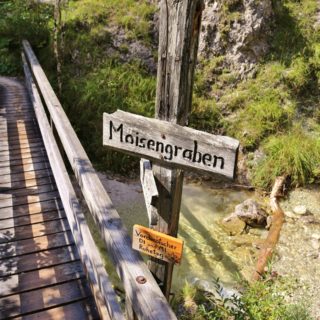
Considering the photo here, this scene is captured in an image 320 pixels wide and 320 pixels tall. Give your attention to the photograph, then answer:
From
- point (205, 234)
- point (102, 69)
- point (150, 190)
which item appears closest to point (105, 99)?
point (102, 69)

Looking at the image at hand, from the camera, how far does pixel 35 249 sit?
146 inches

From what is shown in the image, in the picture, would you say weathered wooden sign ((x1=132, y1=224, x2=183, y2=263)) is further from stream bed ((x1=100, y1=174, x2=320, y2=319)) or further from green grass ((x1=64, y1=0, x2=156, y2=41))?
green grass ((x1=64, y1=0, x2=156, y2=41))

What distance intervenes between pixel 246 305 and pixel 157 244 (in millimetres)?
2484

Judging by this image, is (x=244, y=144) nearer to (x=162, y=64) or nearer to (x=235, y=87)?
(x=235, y=87)

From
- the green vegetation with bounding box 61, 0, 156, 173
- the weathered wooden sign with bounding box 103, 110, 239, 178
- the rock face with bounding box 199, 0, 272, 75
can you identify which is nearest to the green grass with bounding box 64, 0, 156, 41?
the green vegetation with bounding box 61, 0, 156, 173

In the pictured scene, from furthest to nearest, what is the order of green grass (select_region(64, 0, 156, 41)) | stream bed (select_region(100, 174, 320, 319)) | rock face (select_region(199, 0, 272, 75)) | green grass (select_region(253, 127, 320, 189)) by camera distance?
green grass (select_region(64, 0, 156, 41))
rock face (select_region(199, 0, 272, 75))
green grass (select_region(253, 127, 320, 189))
stream bed (select_region(100, 174, 320, 319))

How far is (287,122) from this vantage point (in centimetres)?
902

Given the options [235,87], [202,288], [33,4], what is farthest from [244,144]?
[33,4]

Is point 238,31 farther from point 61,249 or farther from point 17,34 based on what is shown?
point 61,249

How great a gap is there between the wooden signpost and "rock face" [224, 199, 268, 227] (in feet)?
16.6

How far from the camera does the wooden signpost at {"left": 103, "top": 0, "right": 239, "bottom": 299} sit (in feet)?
6.06

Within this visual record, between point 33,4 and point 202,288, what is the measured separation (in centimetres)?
1182

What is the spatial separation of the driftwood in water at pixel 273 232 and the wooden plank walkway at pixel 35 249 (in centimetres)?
316

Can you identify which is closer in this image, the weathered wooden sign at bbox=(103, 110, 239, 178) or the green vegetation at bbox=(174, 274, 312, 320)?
the weathered wooden sign at bbox=(103, 110, 239, 178)
